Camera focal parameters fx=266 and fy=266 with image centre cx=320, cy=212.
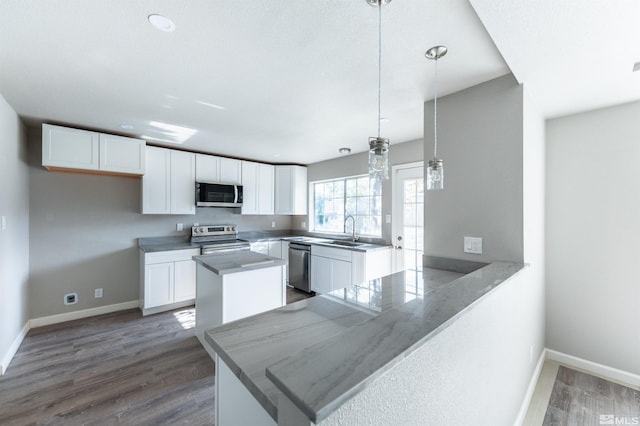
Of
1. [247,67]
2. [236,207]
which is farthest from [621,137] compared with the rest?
[236,207]

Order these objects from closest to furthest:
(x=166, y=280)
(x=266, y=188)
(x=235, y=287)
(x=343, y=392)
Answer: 1. (x=343, y=392)
2. (x=235, y=287)
3. (x=166, y=280)
4. (x=266, y=188)

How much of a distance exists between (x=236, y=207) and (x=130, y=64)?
10.0 feet

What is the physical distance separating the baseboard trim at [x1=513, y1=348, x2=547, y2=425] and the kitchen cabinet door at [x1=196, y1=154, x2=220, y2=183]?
441cm

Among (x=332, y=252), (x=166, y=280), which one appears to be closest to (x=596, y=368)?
(x=332, y=252)

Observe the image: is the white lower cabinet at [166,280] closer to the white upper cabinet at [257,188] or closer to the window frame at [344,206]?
the white upper cabinet at [257,188]

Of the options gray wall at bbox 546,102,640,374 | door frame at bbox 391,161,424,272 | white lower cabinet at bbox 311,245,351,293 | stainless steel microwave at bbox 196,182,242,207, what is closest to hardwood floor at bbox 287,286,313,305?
white lower cabinet at bbox 311,245,351,293

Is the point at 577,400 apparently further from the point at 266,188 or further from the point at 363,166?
the point at 266,188

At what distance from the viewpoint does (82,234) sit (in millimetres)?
3498

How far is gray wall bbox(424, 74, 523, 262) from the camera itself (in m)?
1.85

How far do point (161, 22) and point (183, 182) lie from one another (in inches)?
117

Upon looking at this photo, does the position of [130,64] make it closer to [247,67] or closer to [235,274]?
[247,67]

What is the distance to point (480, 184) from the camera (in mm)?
1997

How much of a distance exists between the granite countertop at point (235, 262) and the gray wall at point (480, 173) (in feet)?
4.82

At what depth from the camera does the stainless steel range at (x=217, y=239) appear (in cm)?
398
